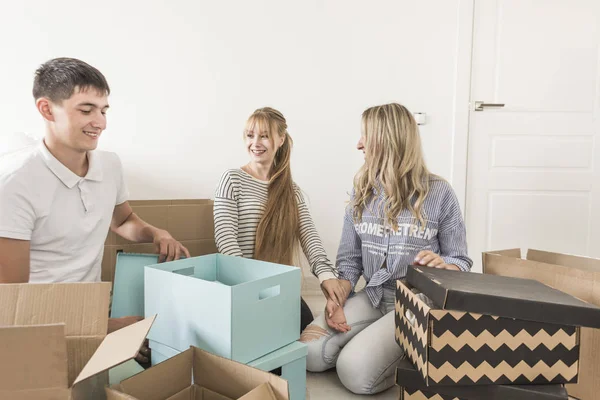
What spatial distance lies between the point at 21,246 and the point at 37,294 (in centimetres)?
31

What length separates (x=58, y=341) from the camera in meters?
0.68

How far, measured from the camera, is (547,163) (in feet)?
8.20

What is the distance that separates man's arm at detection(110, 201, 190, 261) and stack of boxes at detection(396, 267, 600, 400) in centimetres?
71

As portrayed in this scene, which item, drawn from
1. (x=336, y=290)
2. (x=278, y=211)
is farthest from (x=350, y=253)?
(x=278, y=211)

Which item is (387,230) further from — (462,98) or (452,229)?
(462,98)

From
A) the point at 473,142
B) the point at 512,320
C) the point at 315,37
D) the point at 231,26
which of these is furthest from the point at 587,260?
the point at 231,26

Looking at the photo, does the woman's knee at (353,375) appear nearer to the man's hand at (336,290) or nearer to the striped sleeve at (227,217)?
the man's hand at (336,290)

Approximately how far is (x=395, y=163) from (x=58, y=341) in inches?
41.0

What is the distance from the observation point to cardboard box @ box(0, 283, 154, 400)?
67cm

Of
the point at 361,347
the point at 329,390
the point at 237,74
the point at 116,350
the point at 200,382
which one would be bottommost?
the point at 329,390

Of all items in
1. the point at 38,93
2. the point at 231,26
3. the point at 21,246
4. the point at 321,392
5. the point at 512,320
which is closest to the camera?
the point at 512,320

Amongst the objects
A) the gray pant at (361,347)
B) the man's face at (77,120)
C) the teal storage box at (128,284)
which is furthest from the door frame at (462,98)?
the man's face at (77,120)

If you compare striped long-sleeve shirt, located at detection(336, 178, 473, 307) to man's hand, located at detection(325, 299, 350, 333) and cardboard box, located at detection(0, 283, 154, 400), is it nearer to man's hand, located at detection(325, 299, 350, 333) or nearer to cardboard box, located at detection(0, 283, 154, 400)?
man's hand, located at detection(325, 299, 350, 333)

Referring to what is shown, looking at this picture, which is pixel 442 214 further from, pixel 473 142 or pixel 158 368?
pixel 473 142
